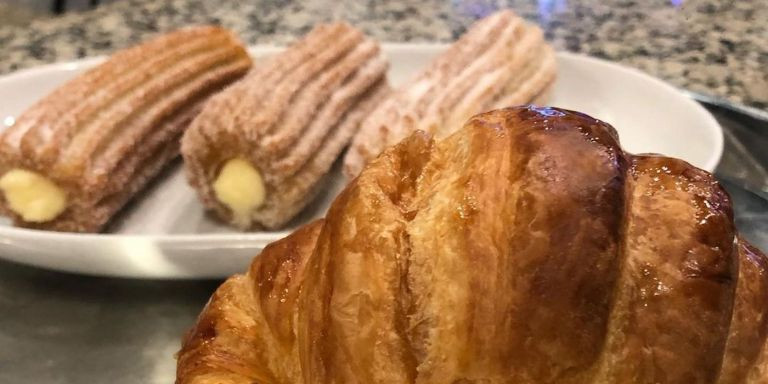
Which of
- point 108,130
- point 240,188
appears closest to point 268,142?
point 240,188

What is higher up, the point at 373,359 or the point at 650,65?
the point at 373,359

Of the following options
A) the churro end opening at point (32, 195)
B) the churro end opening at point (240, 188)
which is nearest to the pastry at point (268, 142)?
the churro end opening at point (240, 188)

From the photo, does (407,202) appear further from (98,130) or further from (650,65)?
(650,65)

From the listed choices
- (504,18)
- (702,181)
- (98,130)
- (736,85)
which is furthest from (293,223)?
(736,85)

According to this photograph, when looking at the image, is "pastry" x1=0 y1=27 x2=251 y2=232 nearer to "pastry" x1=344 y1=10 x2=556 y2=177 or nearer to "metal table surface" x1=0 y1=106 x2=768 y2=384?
"metal table surface" x1=0 y1=106 x2=768 y2=384

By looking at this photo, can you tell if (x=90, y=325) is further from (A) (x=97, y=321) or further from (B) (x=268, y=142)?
(B) (x=268, y=142)

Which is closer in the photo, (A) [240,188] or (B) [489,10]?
(A) [240,188]
